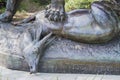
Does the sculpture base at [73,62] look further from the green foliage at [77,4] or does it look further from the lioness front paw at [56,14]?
the green foliage at [77,4]

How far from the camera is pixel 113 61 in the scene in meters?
3.94

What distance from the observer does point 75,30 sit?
404cm

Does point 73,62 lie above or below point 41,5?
above

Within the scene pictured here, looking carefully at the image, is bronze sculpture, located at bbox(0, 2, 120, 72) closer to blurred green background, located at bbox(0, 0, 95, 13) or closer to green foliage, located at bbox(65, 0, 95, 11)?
blurred green background, located at bbox(0, 0, 95, 13)

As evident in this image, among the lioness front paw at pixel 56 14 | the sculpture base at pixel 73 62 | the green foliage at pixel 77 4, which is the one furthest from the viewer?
the green foliage at pixel 77 4

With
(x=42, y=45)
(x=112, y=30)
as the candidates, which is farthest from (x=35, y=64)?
(x=112, y=30)

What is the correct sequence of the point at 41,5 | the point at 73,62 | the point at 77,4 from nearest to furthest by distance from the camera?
1. the point at 73,62
2. the point at 77,4
3. the point at 41,5

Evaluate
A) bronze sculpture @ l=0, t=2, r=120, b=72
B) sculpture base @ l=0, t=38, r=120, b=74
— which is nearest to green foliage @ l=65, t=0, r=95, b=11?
bronze sculpture @ l=0, t=2, r=120, b=72

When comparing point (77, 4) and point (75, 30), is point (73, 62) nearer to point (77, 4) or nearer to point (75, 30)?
point (75, 30)

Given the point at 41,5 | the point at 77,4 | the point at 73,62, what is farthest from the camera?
the point at 41,5

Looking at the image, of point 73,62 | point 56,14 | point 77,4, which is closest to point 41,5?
point 77,4

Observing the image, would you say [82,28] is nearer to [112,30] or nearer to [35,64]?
[112,30]


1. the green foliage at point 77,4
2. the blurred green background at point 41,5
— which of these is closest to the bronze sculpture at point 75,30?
the blurred green background at point 41,5

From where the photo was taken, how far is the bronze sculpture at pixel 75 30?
4.00m
